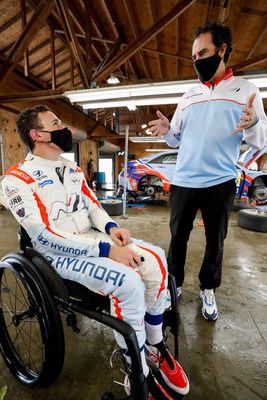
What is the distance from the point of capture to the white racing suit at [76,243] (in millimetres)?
683

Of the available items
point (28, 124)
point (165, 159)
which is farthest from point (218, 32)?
point (165, 159)

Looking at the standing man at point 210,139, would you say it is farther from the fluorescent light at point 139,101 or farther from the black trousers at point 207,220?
the fluorescent light at point 139,101

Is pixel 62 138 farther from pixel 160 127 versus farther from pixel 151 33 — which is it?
pixel 151 33

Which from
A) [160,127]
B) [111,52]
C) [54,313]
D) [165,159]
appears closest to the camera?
[54,313]

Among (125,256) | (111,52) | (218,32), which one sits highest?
(111,52)

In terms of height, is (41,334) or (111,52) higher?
(111,52)

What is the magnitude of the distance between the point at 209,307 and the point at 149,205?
410 cm

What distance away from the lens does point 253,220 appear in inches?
125

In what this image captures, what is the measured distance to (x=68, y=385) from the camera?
85cm

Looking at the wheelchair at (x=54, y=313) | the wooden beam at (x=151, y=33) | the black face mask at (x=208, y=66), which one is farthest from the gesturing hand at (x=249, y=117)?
the wooden beam at (x=151, y=33)

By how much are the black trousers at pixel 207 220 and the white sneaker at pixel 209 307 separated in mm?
50

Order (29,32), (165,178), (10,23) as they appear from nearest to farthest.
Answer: (29,32) → (10,23) → (165,178)

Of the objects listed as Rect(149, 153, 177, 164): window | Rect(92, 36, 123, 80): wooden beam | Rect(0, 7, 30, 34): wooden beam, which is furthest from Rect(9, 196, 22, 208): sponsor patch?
Rect(0, 7, 30, 34): wooden beam

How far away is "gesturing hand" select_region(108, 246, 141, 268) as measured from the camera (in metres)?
0.76
